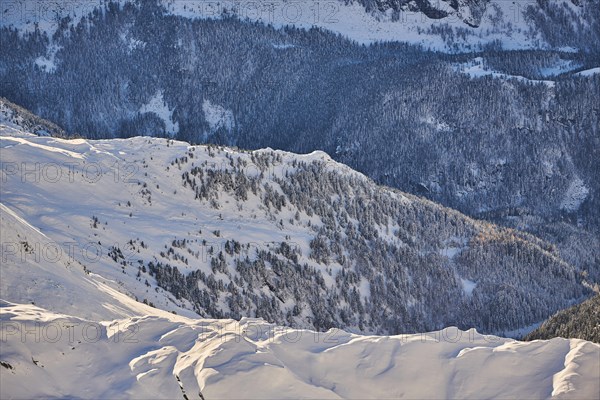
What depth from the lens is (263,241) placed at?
12331 centimetres

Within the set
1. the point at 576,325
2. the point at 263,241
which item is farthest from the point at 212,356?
the point at 576,325

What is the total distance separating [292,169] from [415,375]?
86.5m

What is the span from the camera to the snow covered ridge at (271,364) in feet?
175

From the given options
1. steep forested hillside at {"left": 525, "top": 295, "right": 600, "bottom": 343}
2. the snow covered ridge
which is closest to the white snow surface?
the snow covered ridge

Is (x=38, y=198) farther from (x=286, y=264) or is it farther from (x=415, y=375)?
(x=415, y=375)

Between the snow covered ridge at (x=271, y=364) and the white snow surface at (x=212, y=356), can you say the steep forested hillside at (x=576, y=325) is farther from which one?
the snow covered ridge at (x=271, y=364)

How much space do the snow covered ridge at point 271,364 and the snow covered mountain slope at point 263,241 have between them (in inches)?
766

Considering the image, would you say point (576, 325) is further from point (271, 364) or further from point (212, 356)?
point (212, 356)

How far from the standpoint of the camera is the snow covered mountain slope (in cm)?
10275

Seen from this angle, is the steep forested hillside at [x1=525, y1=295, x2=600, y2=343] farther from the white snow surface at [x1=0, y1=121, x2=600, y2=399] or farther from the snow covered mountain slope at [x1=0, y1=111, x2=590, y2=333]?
the white snow surface at [x1=0, y1=121, x2=600, y2=399]

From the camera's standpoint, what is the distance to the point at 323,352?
189 feet

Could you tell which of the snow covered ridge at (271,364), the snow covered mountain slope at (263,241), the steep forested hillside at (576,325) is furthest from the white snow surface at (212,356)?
the steep forested hillside at (576,325)

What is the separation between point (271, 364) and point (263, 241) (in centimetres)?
6808

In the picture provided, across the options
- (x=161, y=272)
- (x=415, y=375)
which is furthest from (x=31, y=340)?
(x=161, y=272)
